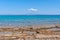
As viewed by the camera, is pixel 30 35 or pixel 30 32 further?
pixel 30 32

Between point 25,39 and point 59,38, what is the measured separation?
191cm

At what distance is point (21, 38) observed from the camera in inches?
373

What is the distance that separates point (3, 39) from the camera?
361 inches

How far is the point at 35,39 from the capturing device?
9195 millimetres

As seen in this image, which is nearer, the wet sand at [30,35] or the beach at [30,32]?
the wet sand at [30,35]

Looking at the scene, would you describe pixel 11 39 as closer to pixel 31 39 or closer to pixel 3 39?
pixel 3 39

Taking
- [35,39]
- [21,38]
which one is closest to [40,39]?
[35,39]

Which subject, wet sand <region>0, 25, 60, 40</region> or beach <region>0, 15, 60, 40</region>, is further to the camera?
beach <region>0, 15, 60, 40</region>

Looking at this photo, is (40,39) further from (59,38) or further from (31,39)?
(59,38)

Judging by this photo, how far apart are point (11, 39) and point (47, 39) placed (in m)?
1.95

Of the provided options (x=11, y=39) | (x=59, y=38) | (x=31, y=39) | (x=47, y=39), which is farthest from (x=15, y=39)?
(x=59, y=38)

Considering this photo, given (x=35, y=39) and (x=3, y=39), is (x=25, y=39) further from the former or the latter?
(x=3, y=39)

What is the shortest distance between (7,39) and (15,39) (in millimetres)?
439

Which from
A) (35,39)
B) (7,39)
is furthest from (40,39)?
(7,39)
